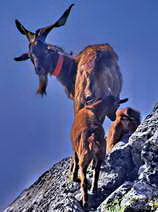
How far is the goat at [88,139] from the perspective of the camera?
922 cm

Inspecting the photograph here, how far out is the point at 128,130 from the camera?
12.4 m

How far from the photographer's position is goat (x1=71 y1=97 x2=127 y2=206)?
922 centimetres

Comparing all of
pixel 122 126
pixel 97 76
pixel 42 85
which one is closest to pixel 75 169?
pixel 97 76

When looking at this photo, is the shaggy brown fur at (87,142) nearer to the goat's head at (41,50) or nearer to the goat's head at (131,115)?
the goat's head at (131,115)

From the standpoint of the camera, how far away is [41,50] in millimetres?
12562

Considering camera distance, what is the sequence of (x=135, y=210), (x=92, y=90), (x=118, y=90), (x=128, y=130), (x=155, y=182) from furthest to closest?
1. (x=128, y=130)
2. (x=118, y=90)
3. (x=92, y=90)
4. (x=155, y=182)
5. (x=135, y=210)

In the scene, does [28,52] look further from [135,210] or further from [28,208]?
[135,210]

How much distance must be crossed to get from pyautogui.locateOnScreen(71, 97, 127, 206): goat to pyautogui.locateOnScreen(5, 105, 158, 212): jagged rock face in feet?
0.97

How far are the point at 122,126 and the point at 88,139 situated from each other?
126 inches

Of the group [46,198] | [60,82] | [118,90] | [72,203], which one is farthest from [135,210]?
[60,82]

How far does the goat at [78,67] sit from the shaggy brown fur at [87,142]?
638mm

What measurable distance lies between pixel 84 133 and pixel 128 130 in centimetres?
302

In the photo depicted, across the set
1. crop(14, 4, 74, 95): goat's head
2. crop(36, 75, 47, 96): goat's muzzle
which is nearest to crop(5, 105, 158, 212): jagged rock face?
crop(36, 75, 47, 96): goat's muzzle

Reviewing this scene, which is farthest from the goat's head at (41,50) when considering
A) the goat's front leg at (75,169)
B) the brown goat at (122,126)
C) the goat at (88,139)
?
the goat's front leg at (75,169)
